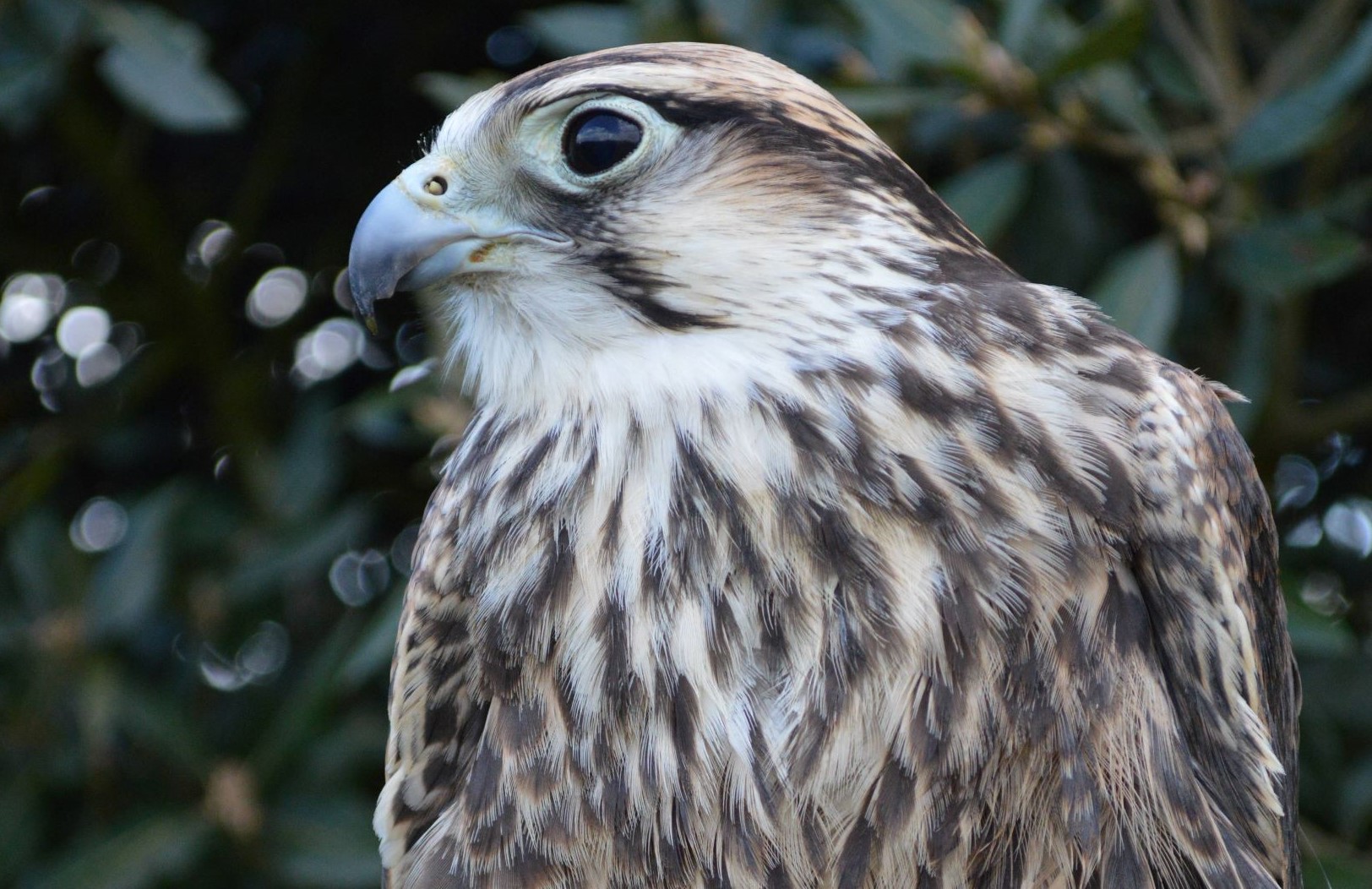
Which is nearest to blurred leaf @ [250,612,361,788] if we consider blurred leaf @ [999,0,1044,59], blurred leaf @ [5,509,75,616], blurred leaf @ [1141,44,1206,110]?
blurred leaf @ [5,509,75,616]

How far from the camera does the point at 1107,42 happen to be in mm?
2551

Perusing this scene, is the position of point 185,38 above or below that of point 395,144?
above

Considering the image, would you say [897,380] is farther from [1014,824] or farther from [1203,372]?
[1203,372]

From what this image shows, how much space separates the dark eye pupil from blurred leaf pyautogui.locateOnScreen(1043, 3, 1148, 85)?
1152mm

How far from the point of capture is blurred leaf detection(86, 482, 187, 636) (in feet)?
11.0

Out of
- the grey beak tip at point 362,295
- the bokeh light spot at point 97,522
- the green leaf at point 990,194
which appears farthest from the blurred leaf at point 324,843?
the green leaf at point 990,194

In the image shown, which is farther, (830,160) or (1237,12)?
(1237,12)

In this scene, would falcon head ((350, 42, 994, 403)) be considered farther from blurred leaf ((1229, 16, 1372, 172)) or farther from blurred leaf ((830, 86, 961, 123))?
blurred leaf ((1229, 16, 1372, 172))

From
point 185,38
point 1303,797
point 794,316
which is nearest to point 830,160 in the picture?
point 794,316

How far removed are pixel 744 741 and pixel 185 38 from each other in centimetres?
220

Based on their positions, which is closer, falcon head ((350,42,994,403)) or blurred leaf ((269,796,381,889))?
falcon head ((350,42,994,403))

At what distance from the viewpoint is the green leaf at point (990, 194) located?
2818 mm

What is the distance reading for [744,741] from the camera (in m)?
1.61

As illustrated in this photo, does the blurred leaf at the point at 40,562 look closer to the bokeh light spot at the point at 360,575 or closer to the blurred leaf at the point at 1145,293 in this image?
the bokeh light spot at the point at 360,575
